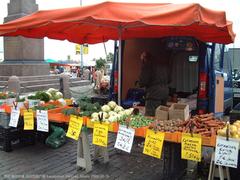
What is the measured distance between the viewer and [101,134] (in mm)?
4297

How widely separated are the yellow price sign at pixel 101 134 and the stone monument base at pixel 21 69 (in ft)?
39.6

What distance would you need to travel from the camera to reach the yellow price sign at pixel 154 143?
3766 mm

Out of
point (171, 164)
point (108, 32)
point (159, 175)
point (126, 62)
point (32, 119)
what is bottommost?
point (159, 175)

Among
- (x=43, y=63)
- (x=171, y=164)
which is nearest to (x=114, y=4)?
(x=171, y=164)

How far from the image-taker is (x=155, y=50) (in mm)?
8383

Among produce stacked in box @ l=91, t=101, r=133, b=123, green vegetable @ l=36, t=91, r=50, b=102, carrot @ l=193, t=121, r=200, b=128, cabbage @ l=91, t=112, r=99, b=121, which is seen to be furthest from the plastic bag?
carrot @ l=193, t=121, r=200, b=128

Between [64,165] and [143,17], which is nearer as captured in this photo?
[143,17]

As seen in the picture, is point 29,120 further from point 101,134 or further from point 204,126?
point 204,126

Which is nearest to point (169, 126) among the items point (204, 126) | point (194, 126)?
point (194, 126)

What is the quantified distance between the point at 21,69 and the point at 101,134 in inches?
481

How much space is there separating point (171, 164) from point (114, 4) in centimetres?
233

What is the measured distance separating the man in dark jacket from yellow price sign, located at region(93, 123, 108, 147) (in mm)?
2061

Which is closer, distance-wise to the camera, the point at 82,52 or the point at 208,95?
the point at 208,95

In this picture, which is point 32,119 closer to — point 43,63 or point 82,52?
point 43,63
